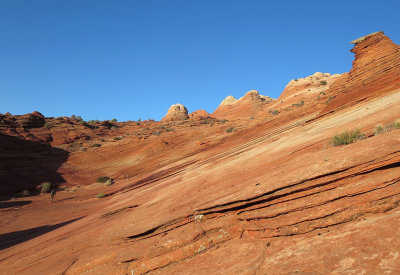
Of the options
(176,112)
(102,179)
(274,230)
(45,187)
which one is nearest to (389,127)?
(274,230)

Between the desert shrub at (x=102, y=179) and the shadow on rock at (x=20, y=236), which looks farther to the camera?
the desert shrub at (x=102, y=179)

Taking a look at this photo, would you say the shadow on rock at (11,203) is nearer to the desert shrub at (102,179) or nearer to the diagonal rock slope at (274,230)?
the desert shrub at (102,179)

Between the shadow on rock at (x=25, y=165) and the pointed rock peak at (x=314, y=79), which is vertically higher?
the pointed rock peak at (x=314, y=79)

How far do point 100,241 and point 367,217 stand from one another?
7453 mm

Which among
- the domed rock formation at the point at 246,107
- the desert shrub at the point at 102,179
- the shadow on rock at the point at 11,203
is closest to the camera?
the shadow on rock at the point at 11,203

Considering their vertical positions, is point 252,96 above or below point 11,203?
above

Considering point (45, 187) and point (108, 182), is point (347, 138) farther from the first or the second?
point (45, 187)

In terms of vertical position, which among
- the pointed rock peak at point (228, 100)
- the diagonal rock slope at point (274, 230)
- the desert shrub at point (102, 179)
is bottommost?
the diagonal rock slope at point (274, 230)

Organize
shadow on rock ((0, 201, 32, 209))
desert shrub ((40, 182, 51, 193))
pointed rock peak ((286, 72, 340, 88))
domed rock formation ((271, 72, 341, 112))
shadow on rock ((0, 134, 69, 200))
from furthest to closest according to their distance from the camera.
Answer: pointed rock peak ((286, 72, 340, 88)) → domed rock formation ((271, 72, 341, 112)) → desert shrub ((40, 182, 51, 193)) → shadow on rock ((0, 134, 69, 200)) → shadow on rock ((0, 201, 32, 209))

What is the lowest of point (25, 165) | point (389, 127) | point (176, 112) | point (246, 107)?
point (389, 127)

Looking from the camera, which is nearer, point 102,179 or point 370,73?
point 370,73

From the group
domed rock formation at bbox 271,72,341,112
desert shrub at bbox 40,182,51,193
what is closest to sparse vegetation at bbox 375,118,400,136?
desert shrub at bbox 40,182,51,193

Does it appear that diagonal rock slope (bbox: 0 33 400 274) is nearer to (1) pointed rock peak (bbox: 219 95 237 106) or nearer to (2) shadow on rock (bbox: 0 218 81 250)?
(2) shadow on rock (bbox: 0 218 81 250)

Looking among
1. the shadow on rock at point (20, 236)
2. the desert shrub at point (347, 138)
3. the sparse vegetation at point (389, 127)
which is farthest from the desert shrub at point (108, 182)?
the sparse vegetation at point (389, 127)
